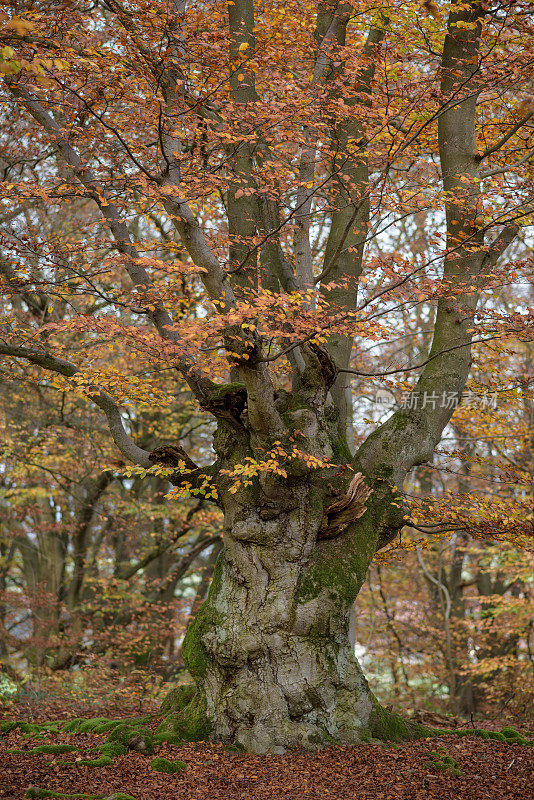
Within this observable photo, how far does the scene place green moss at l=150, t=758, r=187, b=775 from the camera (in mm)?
5145

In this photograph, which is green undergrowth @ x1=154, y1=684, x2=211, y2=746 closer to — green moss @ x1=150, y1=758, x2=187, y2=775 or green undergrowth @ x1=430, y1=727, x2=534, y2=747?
green moss @ x1=150, y1=758, x2=187, y2=775

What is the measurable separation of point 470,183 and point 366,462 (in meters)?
3.18

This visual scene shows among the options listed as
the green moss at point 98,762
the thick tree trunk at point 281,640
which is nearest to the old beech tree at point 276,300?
the thick tree trunk at point 281,640

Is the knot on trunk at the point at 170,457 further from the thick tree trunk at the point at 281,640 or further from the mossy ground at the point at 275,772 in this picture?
the mossy ground at the point at 275,772

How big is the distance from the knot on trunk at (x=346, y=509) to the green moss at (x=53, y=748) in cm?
296

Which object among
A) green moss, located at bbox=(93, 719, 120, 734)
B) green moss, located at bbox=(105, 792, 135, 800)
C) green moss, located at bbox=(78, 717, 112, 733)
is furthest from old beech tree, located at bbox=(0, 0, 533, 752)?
green moss, located at bbox=(105, 792, 135, 800)

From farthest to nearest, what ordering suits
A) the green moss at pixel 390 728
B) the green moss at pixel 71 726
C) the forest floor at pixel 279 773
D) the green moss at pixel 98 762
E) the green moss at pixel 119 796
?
the green moss at pixel 71 726, the green moss at pixel 390 728, the green moss at pixel 98 762, the forest floor at pixel 279 773, the green moss at pixel 119 796

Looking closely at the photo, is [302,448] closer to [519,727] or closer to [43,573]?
[519,727]

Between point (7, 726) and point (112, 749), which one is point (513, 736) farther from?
point (7, 726)

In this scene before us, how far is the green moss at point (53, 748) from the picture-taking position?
17.4 feet

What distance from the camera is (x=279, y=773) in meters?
5.14

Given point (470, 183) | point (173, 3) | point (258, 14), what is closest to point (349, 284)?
point (470, 183)

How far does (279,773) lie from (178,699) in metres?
1.73

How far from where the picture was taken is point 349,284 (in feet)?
23.9
